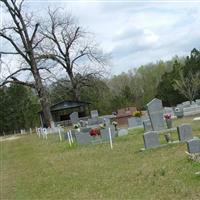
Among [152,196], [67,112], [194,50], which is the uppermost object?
[194,50]

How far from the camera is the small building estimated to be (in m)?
60.4

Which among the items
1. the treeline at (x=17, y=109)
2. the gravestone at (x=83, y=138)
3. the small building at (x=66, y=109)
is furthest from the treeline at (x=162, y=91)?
the gravestone at (x=83, y=138)

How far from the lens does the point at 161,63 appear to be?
118812 millimetres

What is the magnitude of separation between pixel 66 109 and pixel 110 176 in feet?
161

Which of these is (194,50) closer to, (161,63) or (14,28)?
(14,28)

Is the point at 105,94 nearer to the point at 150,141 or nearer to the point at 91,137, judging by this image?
the point at 91,137

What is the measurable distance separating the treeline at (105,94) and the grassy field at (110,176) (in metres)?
39.1

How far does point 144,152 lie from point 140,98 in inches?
2732

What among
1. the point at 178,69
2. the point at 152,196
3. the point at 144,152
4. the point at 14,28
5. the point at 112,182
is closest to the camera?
the point at 152,196

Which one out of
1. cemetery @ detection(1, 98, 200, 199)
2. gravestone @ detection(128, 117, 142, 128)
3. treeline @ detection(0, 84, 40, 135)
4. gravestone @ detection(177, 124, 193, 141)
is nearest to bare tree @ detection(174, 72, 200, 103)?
treeline @ detection(0, 84, 40, 135)

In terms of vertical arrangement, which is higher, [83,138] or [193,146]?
[83,138]

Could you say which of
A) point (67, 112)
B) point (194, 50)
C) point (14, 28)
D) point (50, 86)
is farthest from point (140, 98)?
point (14, 28)

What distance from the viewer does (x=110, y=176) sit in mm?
13039

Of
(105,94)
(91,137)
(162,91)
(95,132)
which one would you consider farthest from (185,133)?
(162,91)
